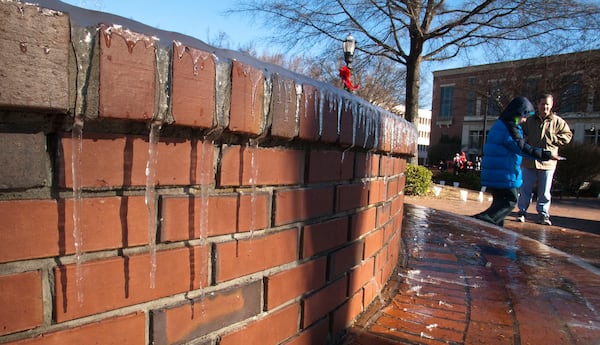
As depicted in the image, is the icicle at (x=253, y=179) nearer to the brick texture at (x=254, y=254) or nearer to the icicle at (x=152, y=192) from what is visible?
the brick texture at (x=254, y=254)

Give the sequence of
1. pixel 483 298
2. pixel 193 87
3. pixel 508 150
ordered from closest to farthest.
→ pixel 193 87 < pixel 483 298 < pixel 508 150

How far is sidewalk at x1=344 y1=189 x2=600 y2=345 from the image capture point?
1.75m

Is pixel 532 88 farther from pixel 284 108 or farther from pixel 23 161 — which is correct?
pixel 23 161

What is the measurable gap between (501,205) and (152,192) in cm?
511

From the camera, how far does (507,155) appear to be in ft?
16.4

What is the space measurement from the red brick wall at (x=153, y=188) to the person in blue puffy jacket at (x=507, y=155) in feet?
13.5

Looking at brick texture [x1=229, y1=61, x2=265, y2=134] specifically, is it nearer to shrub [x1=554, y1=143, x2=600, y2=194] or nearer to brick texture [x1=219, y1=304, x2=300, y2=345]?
brick texture [x1=219, y1=304, x2=300, y2=345]

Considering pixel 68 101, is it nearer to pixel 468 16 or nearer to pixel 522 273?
pixel 522 273

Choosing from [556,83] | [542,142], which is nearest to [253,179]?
[542,142]

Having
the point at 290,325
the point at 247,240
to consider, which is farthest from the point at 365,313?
the point at 247,240

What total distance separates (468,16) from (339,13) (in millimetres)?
3614

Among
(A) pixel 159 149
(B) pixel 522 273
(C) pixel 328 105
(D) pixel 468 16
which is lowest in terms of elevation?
(B) pixel 522 273

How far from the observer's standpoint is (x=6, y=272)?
0.70 metres

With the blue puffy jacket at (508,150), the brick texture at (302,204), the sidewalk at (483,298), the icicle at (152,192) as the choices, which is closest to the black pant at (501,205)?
the blue puffy jacket at (508,150)
